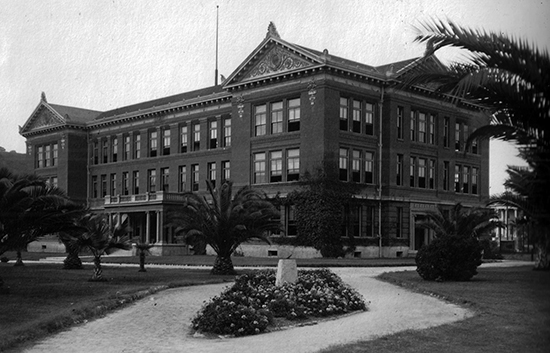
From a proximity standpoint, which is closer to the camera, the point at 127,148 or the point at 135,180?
the point at 135,180

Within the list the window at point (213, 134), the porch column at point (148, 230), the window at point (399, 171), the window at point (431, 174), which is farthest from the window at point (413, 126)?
the porch column at point (148, 230)

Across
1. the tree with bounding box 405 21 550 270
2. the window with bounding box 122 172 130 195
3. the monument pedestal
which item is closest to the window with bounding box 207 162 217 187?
the window with bounding box 122 172 130 195

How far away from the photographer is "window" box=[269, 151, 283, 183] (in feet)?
152

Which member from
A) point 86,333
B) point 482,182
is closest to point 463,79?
point 86,333

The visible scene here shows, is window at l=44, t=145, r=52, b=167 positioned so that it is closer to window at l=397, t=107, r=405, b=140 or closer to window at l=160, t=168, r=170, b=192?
window at l=160, t=168, r=170, b=192

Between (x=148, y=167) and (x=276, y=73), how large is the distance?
65.7 ft

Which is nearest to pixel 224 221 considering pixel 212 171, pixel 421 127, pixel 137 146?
pixel 421 127

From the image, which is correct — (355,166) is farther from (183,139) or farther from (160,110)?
(160,110)

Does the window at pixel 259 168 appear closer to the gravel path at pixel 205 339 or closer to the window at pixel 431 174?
the window at pixel 431 174

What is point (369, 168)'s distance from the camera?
46.4m

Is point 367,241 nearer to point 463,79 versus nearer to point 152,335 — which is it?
point 152,335

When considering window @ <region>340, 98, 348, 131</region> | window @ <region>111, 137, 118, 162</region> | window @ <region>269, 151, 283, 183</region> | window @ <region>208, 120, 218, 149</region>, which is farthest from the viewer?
window @ <region>111, 137, 118, 162</region>

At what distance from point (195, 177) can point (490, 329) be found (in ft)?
150

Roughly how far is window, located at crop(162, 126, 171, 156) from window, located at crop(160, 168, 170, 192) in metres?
1.48
